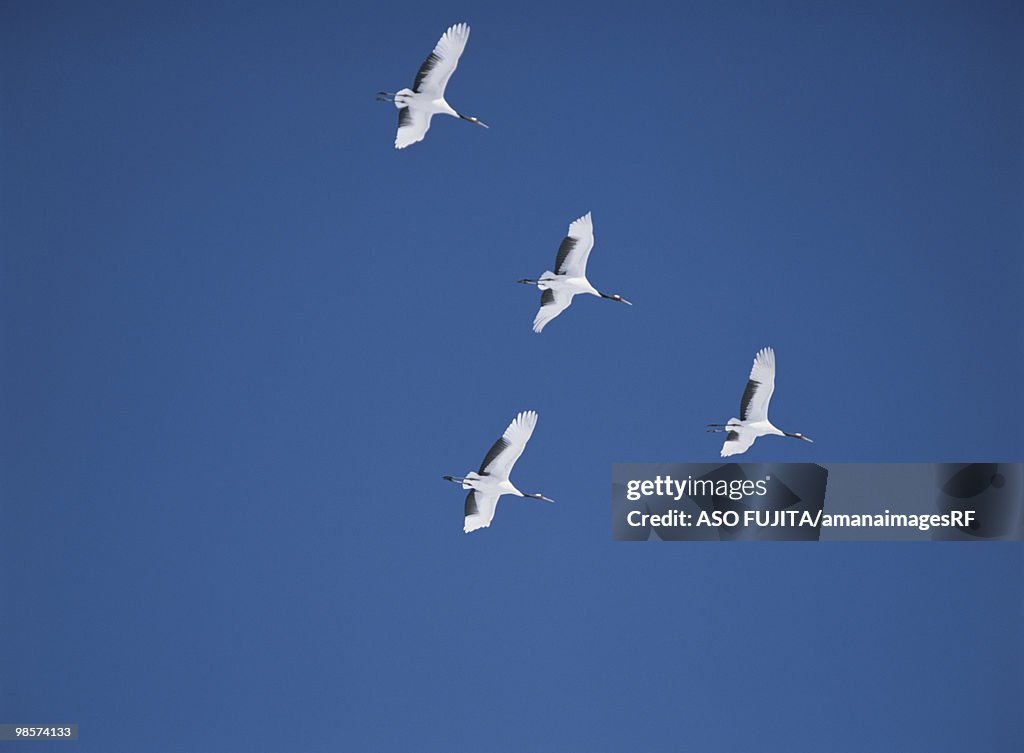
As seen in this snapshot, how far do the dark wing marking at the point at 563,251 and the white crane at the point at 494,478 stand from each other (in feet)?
1.18

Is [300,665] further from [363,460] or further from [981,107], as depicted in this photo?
[981,107]

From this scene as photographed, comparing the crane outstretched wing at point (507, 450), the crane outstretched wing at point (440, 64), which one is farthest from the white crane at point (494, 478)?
the crane outstretched wing at point (440, 64)

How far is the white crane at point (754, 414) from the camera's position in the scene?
100 inches

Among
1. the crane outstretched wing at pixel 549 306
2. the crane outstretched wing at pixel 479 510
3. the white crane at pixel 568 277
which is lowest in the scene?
the crane outstretched wing at pixel 479 510

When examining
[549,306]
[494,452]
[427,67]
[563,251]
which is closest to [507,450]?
[494,452]

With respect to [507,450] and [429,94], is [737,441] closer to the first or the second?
[507,450]

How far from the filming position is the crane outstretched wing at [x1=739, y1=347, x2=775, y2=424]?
255 centimetres

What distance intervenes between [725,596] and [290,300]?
1.24 meters

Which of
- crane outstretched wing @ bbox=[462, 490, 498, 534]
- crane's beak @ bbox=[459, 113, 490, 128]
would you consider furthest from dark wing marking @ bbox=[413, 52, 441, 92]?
crane outstretched wing @ bbox=[462, 490, 498, 534]

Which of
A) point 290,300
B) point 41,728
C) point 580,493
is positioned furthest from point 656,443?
point 41,728

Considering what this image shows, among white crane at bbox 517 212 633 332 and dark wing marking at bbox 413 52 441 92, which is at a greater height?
dark wing marking at bbox 413 52 441 92

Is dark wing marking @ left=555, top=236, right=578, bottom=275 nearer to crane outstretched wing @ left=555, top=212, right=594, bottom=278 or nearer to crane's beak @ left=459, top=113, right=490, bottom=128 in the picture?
crane outstretched wing @ left=555, top=212, right=594, bottom=278

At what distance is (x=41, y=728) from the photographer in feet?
8.36

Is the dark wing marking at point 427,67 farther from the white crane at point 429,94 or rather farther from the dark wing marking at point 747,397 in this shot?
the dark wing marking at point 747,397
